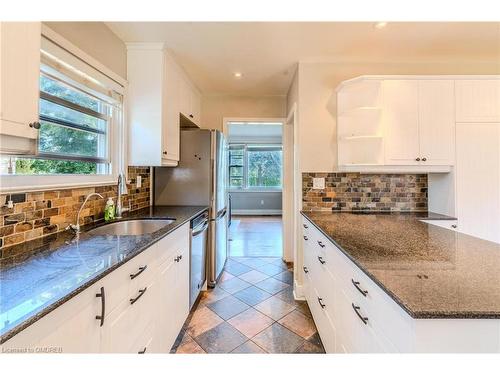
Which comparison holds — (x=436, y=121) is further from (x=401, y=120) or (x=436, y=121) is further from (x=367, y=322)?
(x=367, y=322)

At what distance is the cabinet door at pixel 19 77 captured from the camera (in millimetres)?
836

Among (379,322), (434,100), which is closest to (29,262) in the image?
(379,322)

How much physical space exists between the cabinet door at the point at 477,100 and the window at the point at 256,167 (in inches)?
222

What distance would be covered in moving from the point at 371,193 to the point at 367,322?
170 cm

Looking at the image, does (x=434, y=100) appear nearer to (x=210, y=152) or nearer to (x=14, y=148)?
(x=210, y=152)

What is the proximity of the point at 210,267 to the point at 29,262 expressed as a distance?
1.89 meters

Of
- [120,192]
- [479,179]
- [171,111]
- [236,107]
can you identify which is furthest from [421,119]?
[120,192]

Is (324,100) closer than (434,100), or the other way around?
(434,100)

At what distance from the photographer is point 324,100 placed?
94.1 inches

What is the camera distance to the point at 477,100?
2119 mm

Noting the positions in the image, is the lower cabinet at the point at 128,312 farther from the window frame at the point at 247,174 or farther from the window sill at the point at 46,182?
the window frame at the point at 247,174

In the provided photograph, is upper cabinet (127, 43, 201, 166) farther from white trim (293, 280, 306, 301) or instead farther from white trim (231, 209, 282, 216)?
white trim (231, 209, 282, 216)

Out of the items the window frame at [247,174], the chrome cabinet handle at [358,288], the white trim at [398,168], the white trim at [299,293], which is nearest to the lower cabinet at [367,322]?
the chrome cabinet handle at [358,288]
